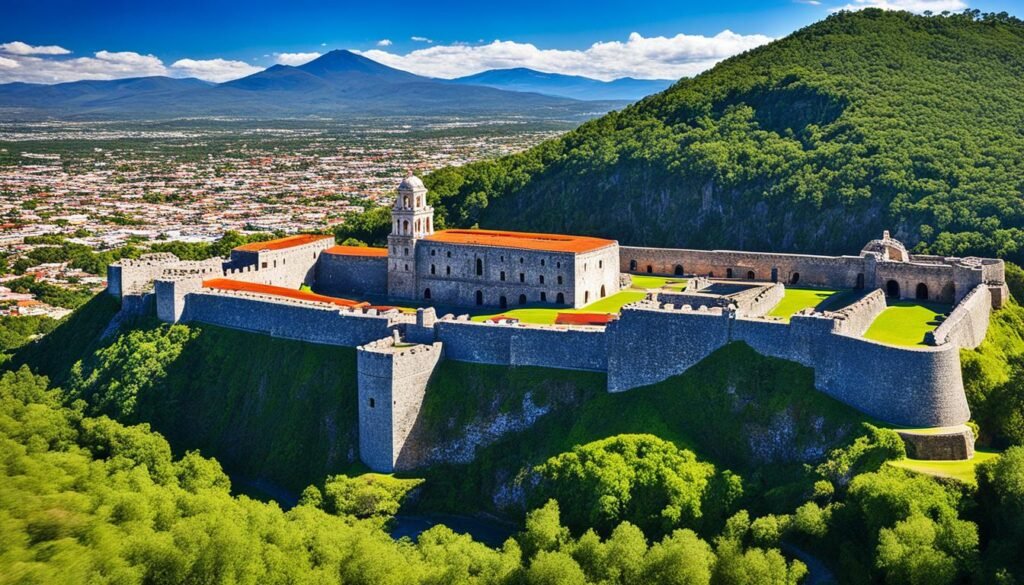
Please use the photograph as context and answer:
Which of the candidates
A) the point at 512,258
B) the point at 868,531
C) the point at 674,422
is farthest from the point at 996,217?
the point at 868,531

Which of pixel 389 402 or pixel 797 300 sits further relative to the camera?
pixel 797 300

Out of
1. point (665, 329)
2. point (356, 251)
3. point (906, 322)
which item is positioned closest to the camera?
point (665, 329)

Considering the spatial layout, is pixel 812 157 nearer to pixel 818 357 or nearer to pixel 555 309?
pixel 555 309

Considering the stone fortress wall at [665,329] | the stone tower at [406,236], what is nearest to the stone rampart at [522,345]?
the stone fortress wall at [665,329]

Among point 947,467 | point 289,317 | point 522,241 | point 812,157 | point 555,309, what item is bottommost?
point 947,467

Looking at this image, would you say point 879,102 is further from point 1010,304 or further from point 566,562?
point 566,562

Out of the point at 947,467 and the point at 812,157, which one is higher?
the point at 812,157

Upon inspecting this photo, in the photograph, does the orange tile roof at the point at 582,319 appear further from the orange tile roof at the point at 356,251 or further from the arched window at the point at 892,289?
the orange tile roof at the point at 356,251

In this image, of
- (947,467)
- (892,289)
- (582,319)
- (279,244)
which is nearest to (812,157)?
(892,289)
